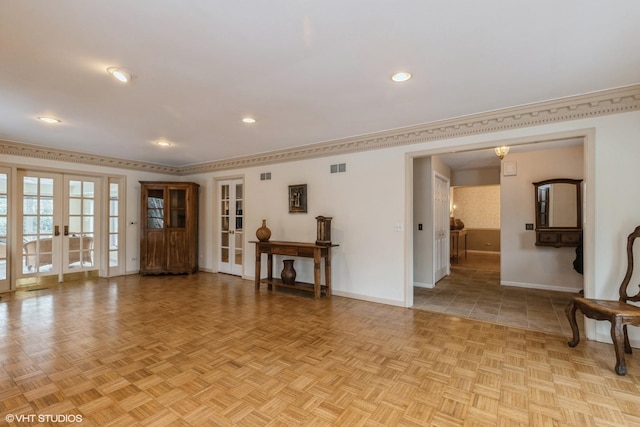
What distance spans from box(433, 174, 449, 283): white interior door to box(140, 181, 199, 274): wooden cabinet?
16.8 ft

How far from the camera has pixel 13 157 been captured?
5000 mm

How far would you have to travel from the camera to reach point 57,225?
557 cm

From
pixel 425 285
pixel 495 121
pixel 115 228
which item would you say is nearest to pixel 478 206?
pixel 425 285

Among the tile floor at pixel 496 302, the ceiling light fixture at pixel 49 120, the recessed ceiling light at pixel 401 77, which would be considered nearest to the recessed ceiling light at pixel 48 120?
the ceiling light fixture at pixel 49 120

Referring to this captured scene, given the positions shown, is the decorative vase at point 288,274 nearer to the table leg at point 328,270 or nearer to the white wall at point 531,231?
the table leg at point 328,270

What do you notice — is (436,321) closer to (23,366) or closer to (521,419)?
(521,419)

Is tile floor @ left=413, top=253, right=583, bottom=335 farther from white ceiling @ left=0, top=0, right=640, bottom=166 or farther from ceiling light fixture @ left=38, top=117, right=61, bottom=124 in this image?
ceiling light fixture @ left=38, top=117, right=61, bottom=124

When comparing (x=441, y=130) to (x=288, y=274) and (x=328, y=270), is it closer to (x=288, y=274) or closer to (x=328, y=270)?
(x=328, y=270)

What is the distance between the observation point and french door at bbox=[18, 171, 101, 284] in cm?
525

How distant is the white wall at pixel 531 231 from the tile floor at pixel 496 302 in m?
0.28

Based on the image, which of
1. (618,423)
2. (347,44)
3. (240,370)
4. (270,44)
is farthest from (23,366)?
(618,423)

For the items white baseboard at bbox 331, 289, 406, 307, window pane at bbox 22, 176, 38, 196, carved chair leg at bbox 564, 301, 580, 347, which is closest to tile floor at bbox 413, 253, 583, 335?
white baseboard at bbox 331, 289, 406, 307

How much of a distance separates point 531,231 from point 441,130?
3.22 m

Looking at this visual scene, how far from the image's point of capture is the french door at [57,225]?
5.25 metres
